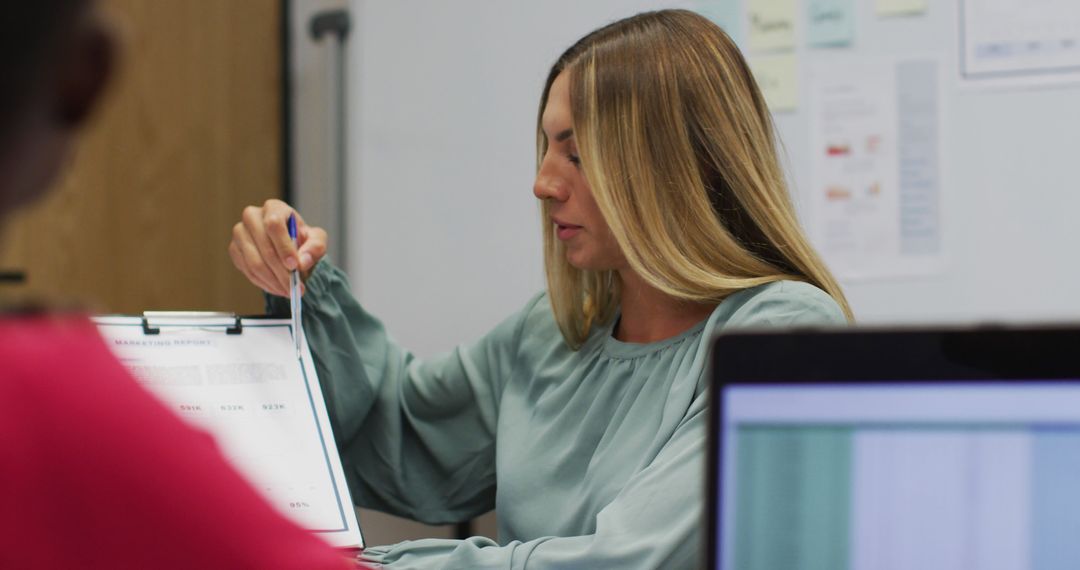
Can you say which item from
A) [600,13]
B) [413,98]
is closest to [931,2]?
[600,13]

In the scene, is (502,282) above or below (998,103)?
below

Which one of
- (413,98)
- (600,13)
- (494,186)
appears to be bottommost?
(494,186)

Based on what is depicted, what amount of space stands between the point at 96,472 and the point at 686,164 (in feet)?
2.83

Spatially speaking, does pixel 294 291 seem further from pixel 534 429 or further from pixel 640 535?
pixel 640 535

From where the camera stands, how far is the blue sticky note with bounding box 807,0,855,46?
53.6 inches

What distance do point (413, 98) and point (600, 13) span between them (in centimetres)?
29

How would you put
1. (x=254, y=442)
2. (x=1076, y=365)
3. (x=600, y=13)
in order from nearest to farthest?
(x=1076, y=365) → (x=254, y=442) → (x=600, y=13)

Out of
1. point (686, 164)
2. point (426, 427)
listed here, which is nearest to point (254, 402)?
point (426, 427)

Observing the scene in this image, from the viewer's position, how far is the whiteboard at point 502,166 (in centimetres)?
132

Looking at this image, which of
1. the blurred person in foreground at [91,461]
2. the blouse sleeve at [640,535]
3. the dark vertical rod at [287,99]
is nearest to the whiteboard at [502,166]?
the dark vertical rod at [287,99]

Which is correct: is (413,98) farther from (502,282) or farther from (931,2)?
(931,2)

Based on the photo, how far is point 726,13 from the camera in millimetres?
1397

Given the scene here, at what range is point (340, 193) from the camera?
177 centimetres

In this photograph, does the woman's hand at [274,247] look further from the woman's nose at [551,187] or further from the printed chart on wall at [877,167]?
the printed chart on wall at [877,167]
